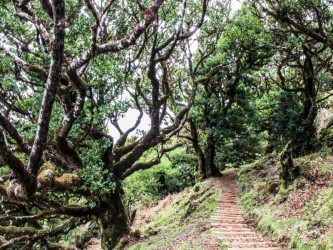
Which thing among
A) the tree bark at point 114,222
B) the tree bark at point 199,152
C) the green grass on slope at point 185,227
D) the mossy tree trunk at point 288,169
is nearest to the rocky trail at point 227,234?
the green grass on slope at point 185,227

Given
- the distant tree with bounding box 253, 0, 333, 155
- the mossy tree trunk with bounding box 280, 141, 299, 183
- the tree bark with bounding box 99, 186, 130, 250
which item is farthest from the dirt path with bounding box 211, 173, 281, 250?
the distant tree with bounding box 253, 0, 333, 155

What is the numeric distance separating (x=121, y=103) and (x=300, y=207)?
8146 millimetres

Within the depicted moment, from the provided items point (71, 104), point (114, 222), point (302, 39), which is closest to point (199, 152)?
point (302, 39)

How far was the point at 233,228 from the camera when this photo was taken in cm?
1444

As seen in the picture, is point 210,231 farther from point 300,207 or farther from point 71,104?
point 71,104

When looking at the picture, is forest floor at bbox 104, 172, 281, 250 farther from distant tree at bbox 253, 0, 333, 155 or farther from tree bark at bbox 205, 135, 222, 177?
distant tree at bbox 253, 0, 333, 155

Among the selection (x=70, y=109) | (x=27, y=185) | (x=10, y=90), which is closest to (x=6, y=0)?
(x=10, y=90)

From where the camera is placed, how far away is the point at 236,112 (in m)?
27.1

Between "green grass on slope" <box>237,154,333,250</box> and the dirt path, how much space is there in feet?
1.52

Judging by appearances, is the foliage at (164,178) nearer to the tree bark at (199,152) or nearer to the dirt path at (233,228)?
the tree bark at (199,152)

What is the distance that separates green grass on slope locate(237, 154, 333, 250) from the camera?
10.4 metres

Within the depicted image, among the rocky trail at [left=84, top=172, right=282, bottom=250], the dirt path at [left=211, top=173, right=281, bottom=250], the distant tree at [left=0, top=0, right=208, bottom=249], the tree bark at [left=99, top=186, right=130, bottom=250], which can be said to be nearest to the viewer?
the distant tree at [left=0, top=0, right=208, bottom=249]

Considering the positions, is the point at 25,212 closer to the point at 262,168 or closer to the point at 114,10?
the point at 114,10

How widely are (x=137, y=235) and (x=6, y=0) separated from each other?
42.1 feet
